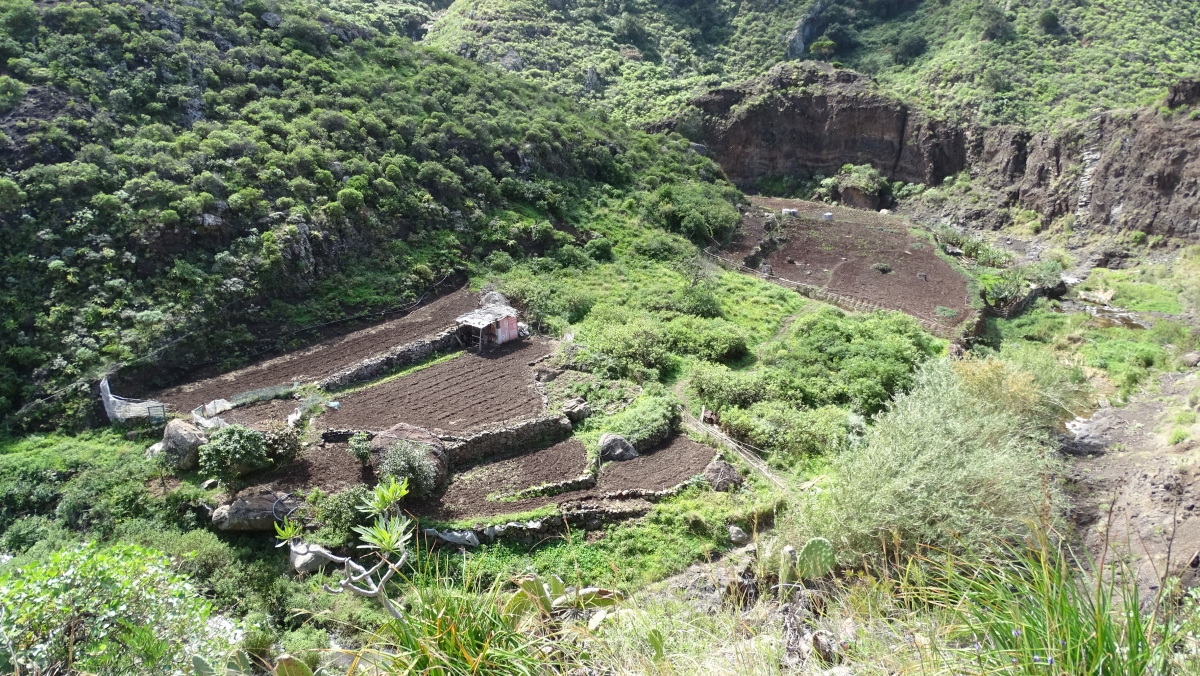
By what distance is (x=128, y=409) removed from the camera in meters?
17.7

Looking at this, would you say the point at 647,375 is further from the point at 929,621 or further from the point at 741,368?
the point at 929,621

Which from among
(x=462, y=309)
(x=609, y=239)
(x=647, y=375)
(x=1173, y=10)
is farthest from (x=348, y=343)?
(x=1173, y=10)

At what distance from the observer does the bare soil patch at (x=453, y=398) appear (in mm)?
18188

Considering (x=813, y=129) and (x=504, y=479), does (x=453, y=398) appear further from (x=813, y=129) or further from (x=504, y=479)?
(x=813, y=129)

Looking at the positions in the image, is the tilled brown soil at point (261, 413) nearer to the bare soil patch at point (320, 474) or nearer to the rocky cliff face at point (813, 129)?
the bare soil patch at point (320, 474)

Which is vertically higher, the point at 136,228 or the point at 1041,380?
the point at 136,228

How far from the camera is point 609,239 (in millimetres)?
35156

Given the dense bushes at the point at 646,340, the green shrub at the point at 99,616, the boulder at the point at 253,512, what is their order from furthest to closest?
1. the dense bushes at the point at 646,340
2. the boulder at the point at 253,512
3. the green shrub at the point at 99,616

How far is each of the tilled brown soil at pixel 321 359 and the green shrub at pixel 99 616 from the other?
13529 millimetres

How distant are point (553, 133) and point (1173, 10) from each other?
174 feet

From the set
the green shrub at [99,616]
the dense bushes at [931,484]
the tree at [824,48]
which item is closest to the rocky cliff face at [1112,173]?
the tree at [824,48]

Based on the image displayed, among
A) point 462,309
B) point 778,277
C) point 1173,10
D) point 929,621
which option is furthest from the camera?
point 1173,10

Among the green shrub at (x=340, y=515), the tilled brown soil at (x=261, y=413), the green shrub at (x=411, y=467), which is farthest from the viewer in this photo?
the tilled brown soil at (x=261, y=413)

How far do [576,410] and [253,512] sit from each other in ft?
28.8
